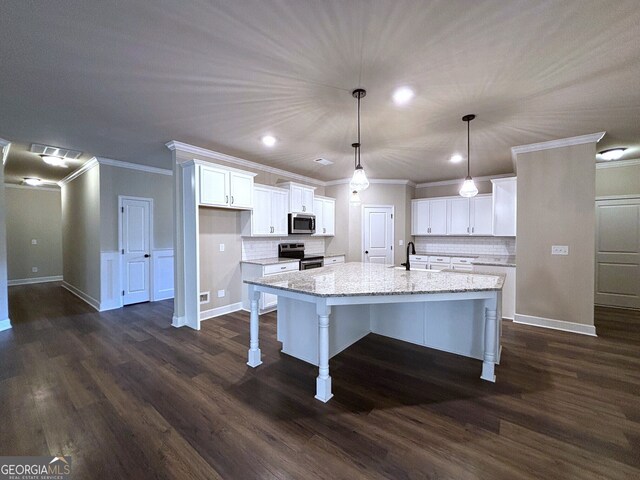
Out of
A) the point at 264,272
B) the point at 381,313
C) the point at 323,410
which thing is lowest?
the point at 323,410

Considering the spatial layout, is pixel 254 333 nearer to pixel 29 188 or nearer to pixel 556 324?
pixel 556 324

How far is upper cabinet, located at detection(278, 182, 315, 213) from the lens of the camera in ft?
17.1

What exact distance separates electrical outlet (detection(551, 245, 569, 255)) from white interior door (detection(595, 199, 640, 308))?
205 centimetres

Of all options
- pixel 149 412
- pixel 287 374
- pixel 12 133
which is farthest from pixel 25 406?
pixel 12 133

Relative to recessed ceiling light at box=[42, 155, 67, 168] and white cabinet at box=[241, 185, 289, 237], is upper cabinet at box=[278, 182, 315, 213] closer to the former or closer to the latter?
white cabinet at box=[241, 185, 289, 237]

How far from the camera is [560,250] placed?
3.73 m

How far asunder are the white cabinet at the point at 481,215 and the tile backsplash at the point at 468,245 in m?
0.38

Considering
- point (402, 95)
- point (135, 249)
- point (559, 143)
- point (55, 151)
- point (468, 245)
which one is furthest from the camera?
point (468, 245)

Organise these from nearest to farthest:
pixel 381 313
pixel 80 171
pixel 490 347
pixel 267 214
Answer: pixel 490 347, pixel 381 313, pixel 267 214, pixel 80 171

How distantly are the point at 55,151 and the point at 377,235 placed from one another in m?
5.99

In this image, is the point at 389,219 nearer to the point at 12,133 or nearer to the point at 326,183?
the point at 326,183

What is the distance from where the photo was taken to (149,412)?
80.5 inches

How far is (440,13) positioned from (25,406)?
408 cm

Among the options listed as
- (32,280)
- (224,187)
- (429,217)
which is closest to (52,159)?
(224,187)
